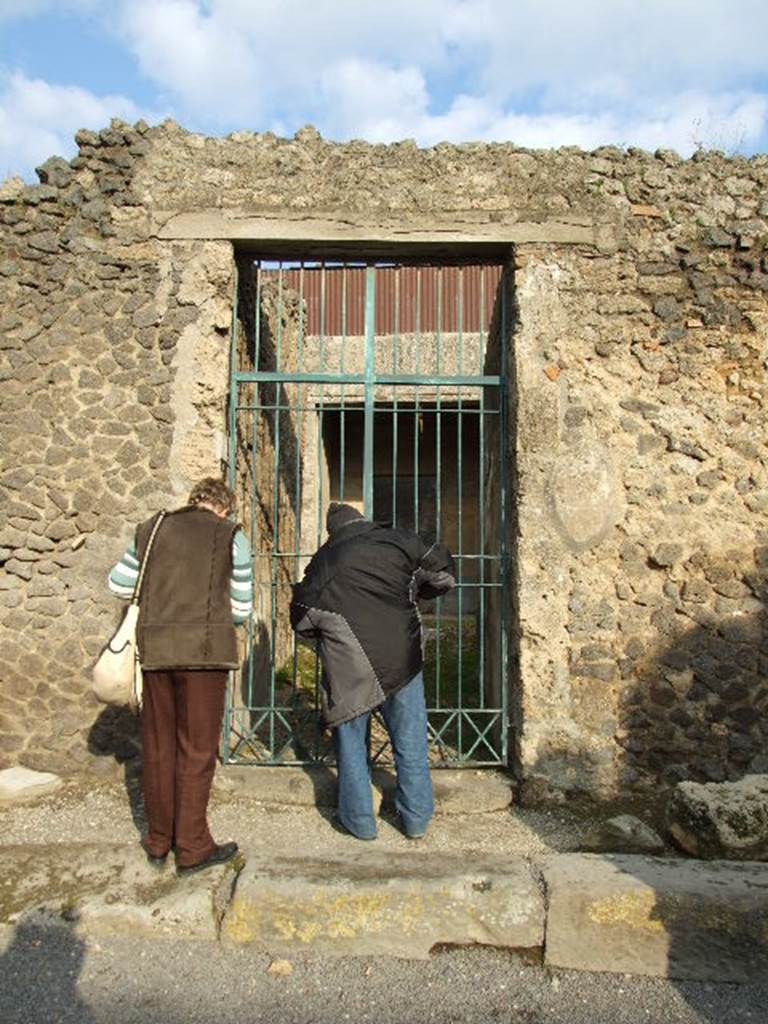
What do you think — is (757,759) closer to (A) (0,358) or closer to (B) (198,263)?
(B) (198,263)

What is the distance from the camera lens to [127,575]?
135 inches

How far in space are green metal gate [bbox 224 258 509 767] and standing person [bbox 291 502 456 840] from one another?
11.1 inches

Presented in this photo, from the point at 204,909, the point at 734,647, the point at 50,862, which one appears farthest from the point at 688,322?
the point at 50,862

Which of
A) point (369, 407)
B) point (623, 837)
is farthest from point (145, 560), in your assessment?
point (623, 837)

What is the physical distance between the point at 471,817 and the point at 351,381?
2509 millimetres

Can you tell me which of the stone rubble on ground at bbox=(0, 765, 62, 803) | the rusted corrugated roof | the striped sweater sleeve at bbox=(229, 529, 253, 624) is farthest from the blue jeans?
the rusted corrugated roof

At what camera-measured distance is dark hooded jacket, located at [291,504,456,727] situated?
3662mm

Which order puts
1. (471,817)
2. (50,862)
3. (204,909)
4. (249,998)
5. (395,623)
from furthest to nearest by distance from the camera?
1. (471,817)
2. (395,623)
3. (50,862)
4. (204,909)
5. (249,998)

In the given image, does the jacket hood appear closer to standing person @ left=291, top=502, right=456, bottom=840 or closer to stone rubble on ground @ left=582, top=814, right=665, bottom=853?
standing person @ left=291, top=502, right=456, bottom=840

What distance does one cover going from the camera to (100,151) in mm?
4727

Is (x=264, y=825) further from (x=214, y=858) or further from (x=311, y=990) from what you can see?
(x=311, y=990)

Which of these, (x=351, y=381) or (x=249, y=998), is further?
(x=351, y=381)

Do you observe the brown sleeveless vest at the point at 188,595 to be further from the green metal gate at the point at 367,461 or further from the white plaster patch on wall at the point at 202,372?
the white plaster patch on wall at the point at 202,372

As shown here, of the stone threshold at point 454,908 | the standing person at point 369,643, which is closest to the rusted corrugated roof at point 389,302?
the standing person at point 369,643
